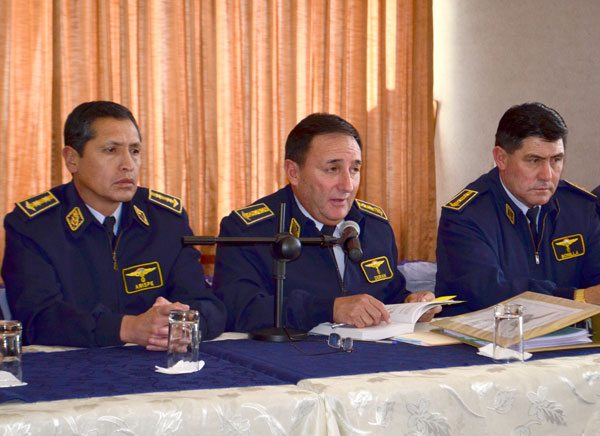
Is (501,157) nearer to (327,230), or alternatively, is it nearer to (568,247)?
(568,247)

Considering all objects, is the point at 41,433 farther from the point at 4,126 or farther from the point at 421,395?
the point at 4,126

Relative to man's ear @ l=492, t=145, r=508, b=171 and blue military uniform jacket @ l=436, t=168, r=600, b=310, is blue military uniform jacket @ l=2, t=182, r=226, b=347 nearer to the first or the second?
blue military uniform jacket @ l=436, t=168, r=600, b=310

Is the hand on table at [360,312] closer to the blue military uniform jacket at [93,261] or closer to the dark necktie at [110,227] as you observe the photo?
the blue military uniform jacket at [93,261]

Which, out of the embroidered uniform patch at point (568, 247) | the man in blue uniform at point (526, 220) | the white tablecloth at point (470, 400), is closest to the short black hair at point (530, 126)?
the man in blue uniform at point (526, 220)

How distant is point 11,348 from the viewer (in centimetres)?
163

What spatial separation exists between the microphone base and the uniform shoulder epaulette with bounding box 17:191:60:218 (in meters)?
0.81

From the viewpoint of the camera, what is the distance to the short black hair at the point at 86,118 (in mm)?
2742

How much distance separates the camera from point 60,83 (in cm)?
425

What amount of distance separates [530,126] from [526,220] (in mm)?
344

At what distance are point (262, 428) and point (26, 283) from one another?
124cm

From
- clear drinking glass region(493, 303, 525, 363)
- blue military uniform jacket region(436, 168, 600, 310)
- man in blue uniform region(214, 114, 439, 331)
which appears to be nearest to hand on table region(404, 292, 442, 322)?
man in blue uniform region(214, 114, 439, 331)

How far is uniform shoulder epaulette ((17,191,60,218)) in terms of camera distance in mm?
2553

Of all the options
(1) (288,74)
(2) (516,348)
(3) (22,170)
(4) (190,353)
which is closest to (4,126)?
(3) (22,170)

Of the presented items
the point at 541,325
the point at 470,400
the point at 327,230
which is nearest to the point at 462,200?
the point at 327,230
